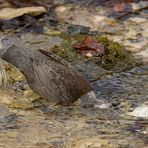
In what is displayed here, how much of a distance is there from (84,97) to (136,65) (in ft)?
2.95

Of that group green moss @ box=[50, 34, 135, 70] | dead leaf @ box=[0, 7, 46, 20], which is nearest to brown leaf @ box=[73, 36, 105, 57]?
green moss @ box=[50, 34, 135, 70]

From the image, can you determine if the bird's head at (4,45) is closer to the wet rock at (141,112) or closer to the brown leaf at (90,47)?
the brown leaf at (90,47)

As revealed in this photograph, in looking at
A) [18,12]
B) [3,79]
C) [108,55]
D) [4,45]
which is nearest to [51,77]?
[3,79]

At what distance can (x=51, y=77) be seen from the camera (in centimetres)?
447

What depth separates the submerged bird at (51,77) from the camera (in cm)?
442

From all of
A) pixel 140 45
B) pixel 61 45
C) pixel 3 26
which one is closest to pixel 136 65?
pixel 140 45

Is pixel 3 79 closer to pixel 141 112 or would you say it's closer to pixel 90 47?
pixel 90 47

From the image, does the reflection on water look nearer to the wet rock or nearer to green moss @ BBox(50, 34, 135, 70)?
green moss @ BBox(50, 34, 135, 70)

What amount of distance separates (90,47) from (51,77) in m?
1.04

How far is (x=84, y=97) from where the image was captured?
4484 millimetres

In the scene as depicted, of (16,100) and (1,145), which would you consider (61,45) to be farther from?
(1,145)

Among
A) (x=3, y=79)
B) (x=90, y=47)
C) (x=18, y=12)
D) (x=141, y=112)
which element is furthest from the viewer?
(x=18, y=12)

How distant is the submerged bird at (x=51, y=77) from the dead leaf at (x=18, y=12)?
1.52 metres

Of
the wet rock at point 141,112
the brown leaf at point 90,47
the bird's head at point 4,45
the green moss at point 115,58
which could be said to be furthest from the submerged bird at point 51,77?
the brown leaf at point 90,47
